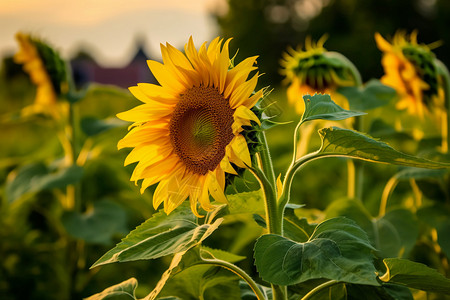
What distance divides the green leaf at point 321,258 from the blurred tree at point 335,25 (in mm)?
15039

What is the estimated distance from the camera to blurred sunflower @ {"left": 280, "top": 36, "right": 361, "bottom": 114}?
1.38 m

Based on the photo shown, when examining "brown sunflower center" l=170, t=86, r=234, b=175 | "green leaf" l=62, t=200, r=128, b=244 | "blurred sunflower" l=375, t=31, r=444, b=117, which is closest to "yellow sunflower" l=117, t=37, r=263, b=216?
"brown sunflower center" l=170, t=86, r=234, b=175

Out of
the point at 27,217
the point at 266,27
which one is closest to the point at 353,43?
the point at 266,27

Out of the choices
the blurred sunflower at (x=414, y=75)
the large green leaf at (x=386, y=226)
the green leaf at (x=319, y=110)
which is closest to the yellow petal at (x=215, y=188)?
the green leaf at (x=319, y=110)

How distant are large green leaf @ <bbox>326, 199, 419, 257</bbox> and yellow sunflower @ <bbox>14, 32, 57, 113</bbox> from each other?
4.37 feet

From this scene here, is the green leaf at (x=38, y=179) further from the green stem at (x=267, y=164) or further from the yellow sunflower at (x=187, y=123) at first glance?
the green stem at (x=267, y=164)

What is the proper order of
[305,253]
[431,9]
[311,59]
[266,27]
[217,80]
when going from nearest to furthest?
1. [305,253]
2. [217,80]
3. [311,59]
4. [431,9]
5. [266,27]

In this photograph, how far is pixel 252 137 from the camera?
2.34 ft

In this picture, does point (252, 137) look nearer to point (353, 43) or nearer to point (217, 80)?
point (217, 80)

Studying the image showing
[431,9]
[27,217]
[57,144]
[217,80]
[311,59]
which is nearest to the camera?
[217,80]

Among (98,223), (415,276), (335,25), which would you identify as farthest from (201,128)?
(335,25)

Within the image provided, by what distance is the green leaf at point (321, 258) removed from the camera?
62 cm

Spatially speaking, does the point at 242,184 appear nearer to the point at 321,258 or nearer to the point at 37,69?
the point at 321,258

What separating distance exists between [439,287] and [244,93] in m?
0.38
